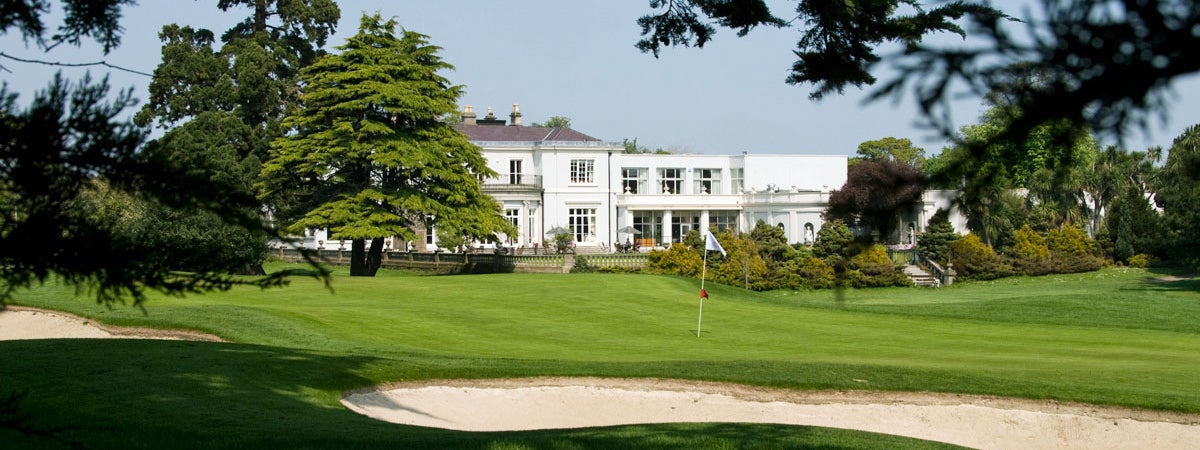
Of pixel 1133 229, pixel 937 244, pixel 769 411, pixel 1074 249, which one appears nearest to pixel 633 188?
pixel 937 244

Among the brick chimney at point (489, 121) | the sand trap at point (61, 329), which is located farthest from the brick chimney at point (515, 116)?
the sand trap at point (61, 329)

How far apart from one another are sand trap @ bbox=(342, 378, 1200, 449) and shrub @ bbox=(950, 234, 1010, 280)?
39146 mm

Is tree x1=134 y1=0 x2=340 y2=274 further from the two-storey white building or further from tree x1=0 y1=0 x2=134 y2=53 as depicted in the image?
tree x1=0 y1=0 x2=134 y2=53

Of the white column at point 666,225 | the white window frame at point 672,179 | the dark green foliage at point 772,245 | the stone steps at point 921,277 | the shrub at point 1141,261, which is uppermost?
the white window frame at point 672,179

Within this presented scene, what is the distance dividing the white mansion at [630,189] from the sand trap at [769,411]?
45514 mm

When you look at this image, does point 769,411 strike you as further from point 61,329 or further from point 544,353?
point 61,329

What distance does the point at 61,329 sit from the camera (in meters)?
20.0

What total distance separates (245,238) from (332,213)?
25.3 feet

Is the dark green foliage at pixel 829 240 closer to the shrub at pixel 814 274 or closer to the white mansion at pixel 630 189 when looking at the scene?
the shrub at pixel 814 274

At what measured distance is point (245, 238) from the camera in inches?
1280

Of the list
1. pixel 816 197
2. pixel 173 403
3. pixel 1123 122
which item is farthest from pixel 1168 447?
pixel 816 197

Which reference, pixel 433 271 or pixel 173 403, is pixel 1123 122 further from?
pixel 433 271

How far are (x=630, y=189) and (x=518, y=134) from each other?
24.9ft

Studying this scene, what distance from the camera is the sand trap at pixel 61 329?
62.4 ft
